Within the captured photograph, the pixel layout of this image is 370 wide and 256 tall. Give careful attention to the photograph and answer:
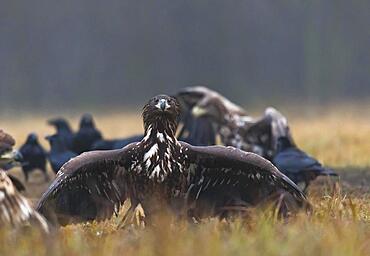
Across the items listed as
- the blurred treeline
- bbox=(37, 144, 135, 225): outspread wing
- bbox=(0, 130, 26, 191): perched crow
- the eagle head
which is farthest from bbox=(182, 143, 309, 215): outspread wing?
the blurred treeline

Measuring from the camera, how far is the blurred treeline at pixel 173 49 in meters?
37.2

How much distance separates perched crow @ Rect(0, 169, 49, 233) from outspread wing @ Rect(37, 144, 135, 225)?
1.22 m

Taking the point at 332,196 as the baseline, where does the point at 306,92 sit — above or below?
below

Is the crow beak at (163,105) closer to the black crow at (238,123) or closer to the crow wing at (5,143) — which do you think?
the crow wing at (5,143)

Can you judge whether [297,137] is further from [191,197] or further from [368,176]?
[191,197]

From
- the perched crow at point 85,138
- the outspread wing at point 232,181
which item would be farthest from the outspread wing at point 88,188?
the perched crow at point 85,138

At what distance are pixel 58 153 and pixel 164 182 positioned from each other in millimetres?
6132

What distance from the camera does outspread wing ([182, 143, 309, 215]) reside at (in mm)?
7309

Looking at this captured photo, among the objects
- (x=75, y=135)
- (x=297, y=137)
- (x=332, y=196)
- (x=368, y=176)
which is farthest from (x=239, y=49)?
(x=332, y=196)

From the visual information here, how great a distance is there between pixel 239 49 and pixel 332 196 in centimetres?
3395

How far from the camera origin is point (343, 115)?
→ 1073 inches

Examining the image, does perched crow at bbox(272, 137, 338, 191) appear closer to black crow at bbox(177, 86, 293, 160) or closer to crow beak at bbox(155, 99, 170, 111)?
black crow at bbox(177, 86, 293, 160)

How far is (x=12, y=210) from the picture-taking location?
590cm

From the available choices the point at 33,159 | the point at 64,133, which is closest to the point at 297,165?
the point at 33,159
